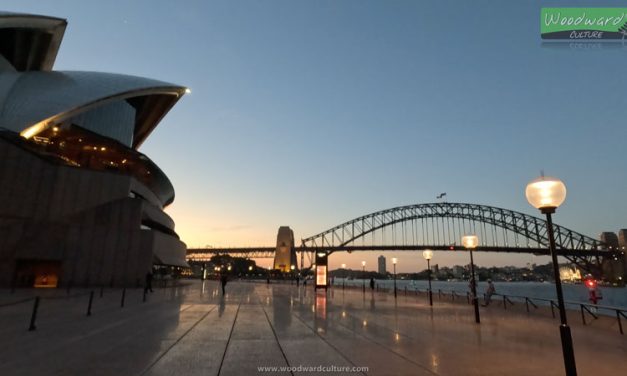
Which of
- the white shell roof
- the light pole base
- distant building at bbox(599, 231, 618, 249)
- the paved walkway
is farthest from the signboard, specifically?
distant building at bbox(599, 231, 618, 249)

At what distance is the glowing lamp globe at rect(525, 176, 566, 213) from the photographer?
7207 mm

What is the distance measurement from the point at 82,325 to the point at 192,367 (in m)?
7.36

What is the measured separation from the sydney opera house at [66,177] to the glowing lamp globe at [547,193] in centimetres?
4009

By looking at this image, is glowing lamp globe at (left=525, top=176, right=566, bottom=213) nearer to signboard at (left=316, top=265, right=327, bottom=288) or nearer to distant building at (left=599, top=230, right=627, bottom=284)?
signboard at (left=316, top=265, right=327, bottom=288)

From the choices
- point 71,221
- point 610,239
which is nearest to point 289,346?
point 71,221

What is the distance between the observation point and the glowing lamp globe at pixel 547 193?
7.21m

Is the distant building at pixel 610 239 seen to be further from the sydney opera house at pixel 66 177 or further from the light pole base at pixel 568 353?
the light pole base at pixel 568 353

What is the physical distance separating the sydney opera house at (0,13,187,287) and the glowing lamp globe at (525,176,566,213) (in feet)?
132

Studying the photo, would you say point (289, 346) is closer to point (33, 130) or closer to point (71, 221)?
point (71, 221)

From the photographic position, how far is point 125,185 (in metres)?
40.2

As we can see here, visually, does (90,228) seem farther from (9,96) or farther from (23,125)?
(9,96)

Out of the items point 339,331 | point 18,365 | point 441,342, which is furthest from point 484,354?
point 18,365

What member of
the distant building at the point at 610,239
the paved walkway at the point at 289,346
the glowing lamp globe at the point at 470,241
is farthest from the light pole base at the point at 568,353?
the distant building at the point at 610,239

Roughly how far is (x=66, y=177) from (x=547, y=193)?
42814 millimetres
